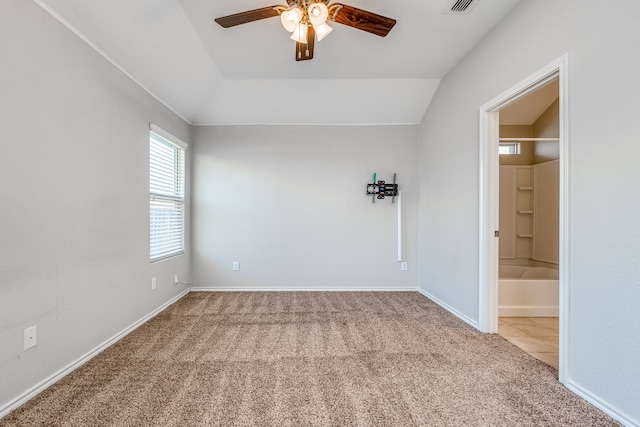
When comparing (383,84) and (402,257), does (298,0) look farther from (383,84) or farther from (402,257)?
(402,257)

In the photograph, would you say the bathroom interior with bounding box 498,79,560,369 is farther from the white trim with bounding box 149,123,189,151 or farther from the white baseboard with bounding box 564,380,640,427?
the white trim with bounding box 149,123,189,151

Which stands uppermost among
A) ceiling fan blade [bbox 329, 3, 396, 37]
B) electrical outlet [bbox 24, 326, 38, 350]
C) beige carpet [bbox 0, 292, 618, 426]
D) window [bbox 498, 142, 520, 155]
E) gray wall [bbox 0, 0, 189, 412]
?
ceiling fan blade [bbox 329, 3, 396, 37]

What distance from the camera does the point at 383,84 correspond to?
3.47 meters

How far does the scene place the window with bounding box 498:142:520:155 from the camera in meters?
4.37

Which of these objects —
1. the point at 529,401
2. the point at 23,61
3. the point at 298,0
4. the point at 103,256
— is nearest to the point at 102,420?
the point at 103,256

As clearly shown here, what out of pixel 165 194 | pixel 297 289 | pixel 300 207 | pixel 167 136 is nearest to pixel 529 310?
pixel 297 289

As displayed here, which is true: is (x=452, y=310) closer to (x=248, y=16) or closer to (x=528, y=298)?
(x=528, y=298)

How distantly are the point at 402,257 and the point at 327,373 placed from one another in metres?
2.39

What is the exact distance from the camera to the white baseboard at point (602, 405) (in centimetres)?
140

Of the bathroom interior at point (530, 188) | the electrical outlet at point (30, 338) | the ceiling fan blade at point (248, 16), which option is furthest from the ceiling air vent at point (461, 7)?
the electrical outlet at point (30, 338)

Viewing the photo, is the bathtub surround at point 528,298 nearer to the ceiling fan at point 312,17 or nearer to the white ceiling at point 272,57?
the white ceiling at point 272,57

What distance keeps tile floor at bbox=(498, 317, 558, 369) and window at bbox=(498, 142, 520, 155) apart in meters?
2.56

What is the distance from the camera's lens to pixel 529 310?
3.02 meters

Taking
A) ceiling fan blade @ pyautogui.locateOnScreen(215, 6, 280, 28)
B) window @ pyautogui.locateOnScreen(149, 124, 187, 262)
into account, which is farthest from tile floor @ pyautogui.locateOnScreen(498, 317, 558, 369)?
window @ pyautogui.locateOnScreen(149, 124, 187, 262)
